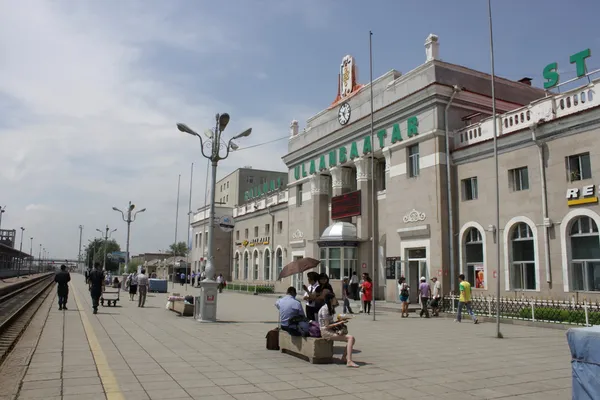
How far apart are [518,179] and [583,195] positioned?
3.47m

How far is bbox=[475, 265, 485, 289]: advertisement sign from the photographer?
73.8ft

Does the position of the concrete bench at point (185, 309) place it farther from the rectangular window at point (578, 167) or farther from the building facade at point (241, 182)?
the building facade at point (241, 182)

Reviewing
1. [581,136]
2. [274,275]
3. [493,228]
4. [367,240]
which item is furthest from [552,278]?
[274,275]

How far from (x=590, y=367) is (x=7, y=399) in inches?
270

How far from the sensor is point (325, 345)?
888 centimetres

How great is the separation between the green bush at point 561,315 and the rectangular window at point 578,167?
570 cm

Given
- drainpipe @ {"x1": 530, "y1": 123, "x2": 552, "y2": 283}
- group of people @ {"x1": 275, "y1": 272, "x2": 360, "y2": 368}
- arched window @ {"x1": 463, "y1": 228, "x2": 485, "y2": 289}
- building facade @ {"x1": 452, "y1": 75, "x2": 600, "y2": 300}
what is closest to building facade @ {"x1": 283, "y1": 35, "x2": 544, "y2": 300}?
arched window @ {"x1": 463, "y1": 228, "x2": 485, "y2": 289}

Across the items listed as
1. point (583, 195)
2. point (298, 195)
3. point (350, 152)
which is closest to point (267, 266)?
point (298, 195)

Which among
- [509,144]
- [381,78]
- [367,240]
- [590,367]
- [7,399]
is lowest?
[7,399]

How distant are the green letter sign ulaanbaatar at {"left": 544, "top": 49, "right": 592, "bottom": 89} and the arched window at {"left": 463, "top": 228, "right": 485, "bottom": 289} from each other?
7.42m

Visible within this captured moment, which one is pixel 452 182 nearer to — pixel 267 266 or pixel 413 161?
pixel 413 161

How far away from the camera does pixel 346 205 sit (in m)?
31.7

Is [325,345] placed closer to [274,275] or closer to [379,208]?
[379,208]

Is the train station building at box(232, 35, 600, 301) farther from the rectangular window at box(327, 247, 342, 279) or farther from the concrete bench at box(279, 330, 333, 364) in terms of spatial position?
the concrete bench at box(279, 330, 333, 364)
